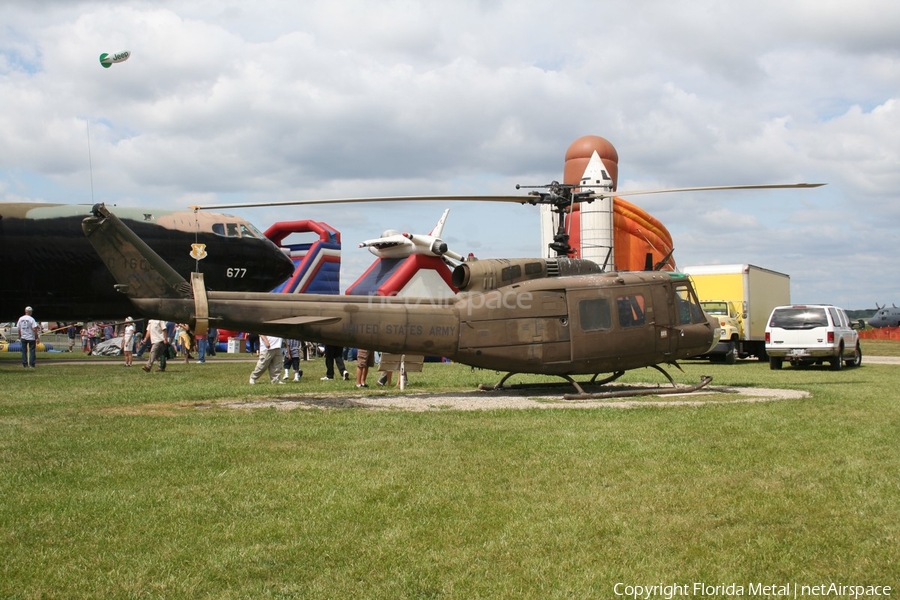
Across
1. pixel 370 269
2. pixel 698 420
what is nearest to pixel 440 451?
pixel 698 420

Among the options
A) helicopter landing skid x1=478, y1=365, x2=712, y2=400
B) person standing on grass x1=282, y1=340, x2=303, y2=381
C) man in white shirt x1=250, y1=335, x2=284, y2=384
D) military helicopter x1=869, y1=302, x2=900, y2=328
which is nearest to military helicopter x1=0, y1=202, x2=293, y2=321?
person standing on grass x1=282, y1=340, x2=303, y2=381

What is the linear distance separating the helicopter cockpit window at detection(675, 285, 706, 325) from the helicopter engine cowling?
201 cm

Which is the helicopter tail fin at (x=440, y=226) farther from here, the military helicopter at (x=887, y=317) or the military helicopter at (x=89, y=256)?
the military helicopter at (x=887, y=317)

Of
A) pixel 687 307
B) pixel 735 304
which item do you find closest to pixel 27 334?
pixel 687 307

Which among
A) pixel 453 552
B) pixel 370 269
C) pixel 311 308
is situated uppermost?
pixel 370 269

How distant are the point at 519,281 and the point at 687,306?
10.9 feet

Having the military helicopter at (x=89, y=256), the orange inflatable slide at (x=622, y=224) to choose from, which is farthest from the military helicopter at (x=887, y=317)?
the military helicopter at (x=89, y=256)

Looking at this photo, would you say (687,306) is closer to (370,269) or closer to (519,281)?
(519,281)

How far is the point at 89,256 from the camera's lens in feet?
74.8

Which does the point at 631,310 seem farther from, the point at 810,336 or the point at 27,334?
the point at 27,334

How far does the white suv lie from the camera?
24016mm

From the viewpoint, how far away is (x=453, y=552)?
5383 millimetres

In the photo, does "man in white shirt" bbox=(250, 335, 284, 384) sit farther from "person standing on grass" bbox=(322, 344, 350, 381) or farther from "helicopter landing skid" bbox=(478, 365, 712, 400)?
"helicopter landing skid" bbox=(478, 365, 712, 400)

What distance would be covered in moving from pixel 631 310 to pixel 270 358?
7.94 metres
